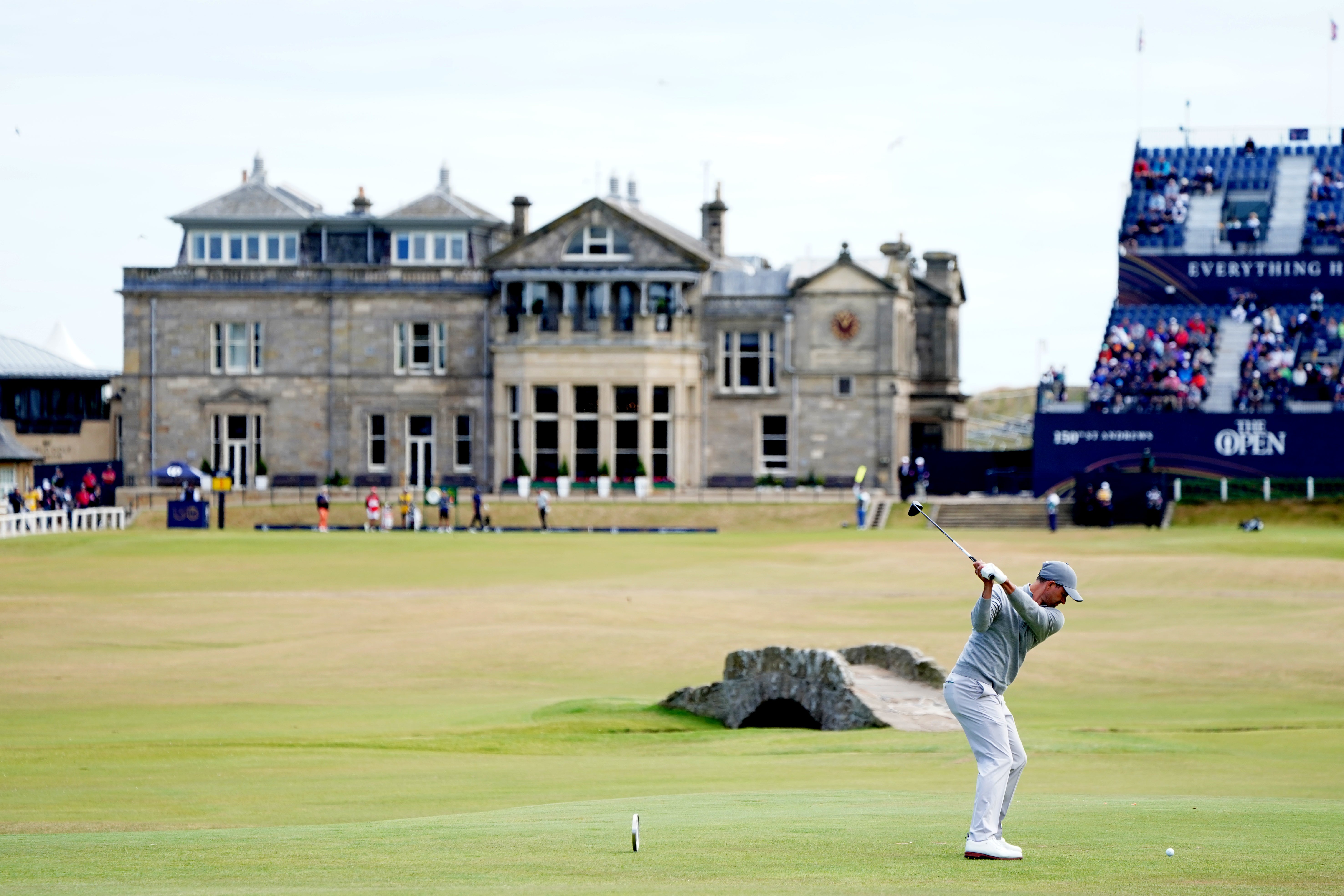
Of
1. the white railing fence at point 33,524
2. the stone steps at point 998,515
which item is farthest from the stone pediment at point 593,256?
the white railing fence at point 33,524

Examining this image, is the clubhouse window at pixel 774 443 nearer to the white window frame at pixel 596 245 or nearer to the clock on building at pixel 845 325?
the clock on building at pixel 845 325

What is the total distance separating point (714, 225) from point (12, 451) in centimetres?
2836

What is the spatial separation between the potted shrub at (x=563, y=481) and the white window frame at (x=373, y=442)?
24.5 feet

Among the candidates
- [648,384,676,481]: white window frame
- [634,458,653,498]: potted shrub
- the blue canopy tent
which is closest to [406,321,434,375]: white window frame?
the blue canopy tent

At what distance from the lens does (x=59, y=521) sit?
58.8m

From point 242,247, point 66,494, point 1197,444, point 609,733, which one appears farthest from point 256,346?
point 609,733

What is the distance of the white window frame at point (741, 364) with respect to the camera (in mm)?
70312

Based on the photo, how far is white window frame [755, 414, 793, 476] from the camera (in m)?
70.4

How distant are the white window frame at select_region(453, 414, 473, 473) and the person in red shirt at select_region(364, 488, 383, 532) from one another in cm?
1065

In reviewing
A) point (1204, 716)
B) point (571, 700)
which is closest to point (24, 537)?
point (571, 700)

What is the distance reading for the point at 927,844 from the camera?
11320 millimetres

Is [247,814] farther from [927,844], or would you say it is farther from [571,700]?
[571,700]

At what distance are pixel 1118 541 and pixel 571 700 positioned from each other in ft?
106

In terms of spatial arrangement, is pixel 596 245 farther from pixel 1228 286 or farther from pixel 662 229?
pixel 1228 286
